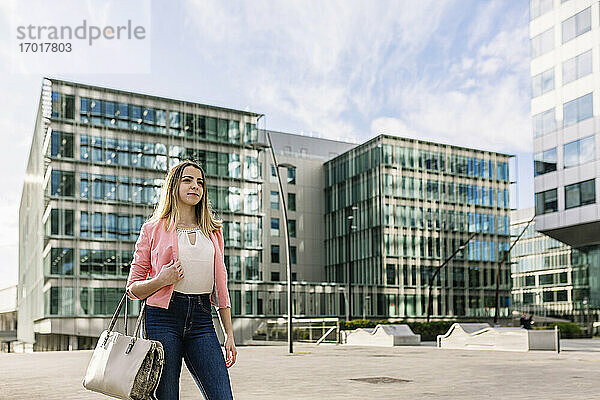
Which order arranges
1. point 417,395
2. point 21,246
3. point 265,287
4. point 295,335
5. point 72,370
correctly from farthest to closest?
1. point 21,246
2. point 265,287
3. point 295,335
4. point 72,370
5. point 417,395

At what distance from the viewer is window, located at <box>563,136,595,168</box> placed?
1890 inches

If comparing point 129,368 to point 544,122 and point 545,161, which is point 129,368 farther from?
point 544,122

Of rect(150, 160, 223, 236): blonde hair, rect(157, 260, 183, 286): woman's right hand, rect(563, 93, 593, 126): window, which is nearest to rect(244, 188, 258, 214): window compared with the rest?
rect(563, 93, 593, 126): window

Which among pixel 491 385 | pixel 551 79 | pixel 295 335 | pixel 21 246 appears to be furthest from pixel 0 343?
pixel 491 385

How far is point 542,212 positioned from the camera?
5225 cm

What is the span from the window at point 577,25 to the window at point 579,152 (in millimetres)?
7060

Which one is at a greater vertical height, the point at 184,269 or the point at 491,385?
the point at 184,269

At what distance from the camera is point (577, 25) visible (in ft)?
162

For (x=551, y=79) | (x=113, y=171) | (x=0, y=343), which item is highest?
(x=551, y=79)

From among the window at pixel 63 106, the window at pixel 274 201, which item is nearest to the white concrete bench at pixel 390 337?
the window at pixel 63 106

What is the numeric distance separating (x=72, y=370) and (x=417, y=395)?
1031cm

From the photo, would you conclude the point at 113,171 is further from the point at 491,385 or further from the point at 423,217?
the point at 491,385

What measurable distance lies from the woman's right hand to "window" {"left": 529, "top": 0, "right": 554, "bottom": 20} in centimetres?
5264

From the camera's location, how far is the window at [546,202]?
50.8 m
